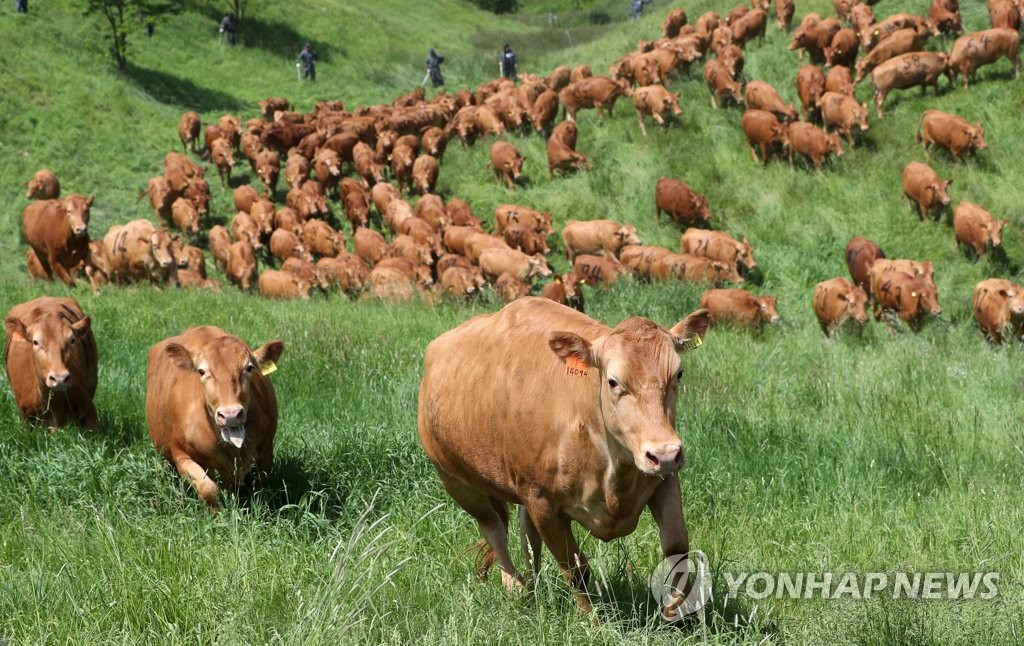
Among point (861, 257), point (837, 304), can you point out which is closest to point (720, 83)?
point (861, 257)

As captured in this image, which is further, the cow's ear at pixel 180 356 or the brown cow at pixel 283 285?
the brown cow at pixel 283 285

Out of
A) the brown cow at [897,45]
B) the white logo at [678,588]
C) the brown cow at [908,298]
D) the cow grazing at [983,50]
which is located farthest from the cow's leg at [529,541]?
the brown cow at [897,45]

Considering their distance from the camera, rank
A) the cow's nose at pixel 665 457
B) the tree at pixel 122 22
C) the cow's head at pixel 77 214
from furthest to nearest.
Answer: the tree at pixel 122 22 → the cow's head at pixel 77 214 → the cow's nose at pixel 665 457

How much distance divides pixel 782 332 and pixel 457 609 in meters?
11.5

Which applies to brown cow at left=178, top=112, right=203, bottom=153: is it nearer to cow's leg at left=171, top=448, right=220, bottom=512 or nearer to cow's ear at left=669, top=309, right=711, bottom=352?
cow's leg at left=171, top=448, right=220, bottom=512

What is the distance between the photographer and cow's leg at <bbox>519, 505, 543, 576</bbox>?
5621 millimetres

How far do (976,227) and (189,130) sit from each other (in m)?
18.5

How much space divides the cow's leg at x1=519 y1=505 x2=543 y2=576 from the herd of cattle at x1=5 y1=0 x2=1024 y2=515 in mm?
10357

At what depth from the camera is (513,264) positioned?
62.3ft

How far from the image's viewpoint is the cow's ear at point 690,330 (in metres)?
4.76

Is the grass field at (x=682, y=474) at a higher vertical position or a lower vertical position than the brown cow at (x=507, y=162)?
higher

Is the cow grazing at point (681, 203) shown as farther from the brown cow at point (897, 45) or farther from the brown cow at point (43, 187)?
the brown cow at point (43, 187)

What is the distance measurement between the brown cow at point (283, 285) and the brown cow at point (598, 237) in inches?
192

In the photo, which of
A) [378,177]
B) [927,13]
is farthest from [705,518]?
[927,13]
